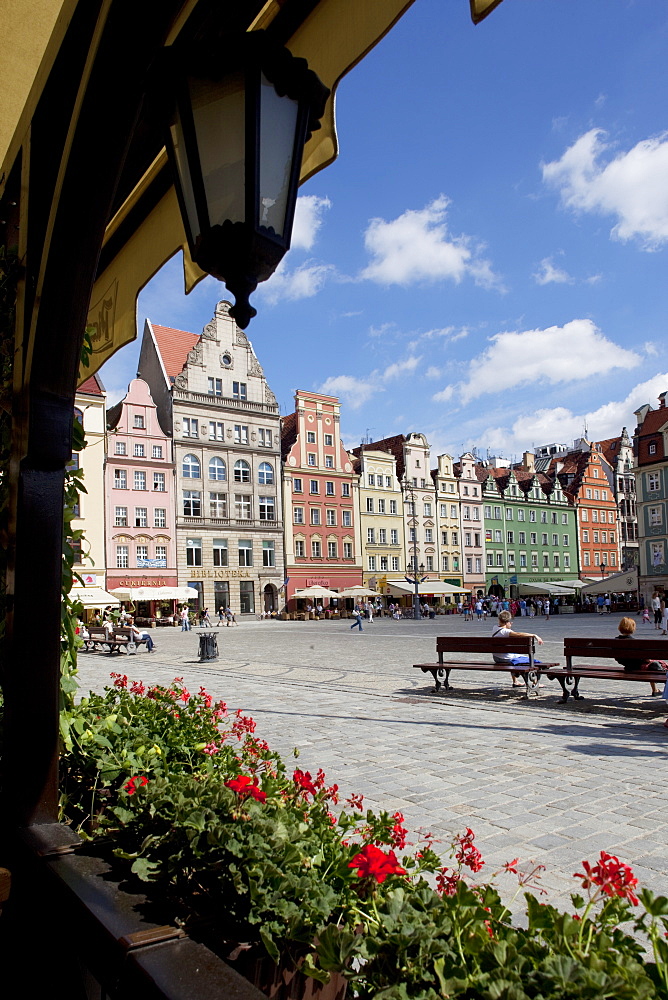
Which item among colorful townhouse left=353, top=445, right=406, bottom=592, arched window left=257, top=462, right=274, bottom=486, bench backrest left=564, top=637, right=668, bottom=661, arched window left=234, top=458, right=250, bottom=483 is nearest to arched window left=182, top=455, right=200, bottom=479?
arched window left=234, top=458, right=250, bottom=483

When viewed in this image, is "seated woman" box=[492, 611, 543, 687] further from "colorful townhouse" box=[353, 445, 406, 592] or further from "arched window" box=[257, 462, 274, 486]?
"colorful townhouse" box=[353, 445, 406, 592]

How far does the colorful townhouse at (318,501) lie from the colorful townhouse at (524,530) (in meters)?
17.4

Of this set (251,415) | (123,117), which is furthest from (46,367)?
(251,415)

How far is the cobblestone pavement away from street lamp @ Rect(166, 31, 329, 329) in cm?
362

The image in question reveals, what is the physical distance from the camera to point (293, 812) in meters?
2.52

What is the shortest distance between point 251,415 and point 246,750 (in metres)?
54.3

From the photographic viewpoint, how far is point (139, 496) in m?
50.1

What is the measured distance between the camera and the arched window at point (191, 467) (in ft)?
174

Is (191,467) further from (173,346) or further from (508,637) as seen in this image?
(508,637)

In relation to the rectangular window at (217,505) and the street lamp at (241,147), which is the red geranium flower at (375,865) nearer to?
the street lamp at (241,147)

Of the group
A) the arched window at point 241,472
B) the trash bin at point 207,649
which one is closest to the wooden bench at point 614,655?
the trash bin at point 207,649

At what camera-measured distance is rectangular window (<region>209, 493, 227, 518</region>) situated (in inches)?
2149

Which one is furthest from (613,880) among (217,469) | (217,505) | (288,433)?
(288,433)

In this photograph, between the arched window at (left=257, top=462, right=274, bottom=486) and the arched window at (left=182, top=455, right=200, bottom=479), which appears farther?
the arched window at (left=257, top=462, right=274, bottom=486)
